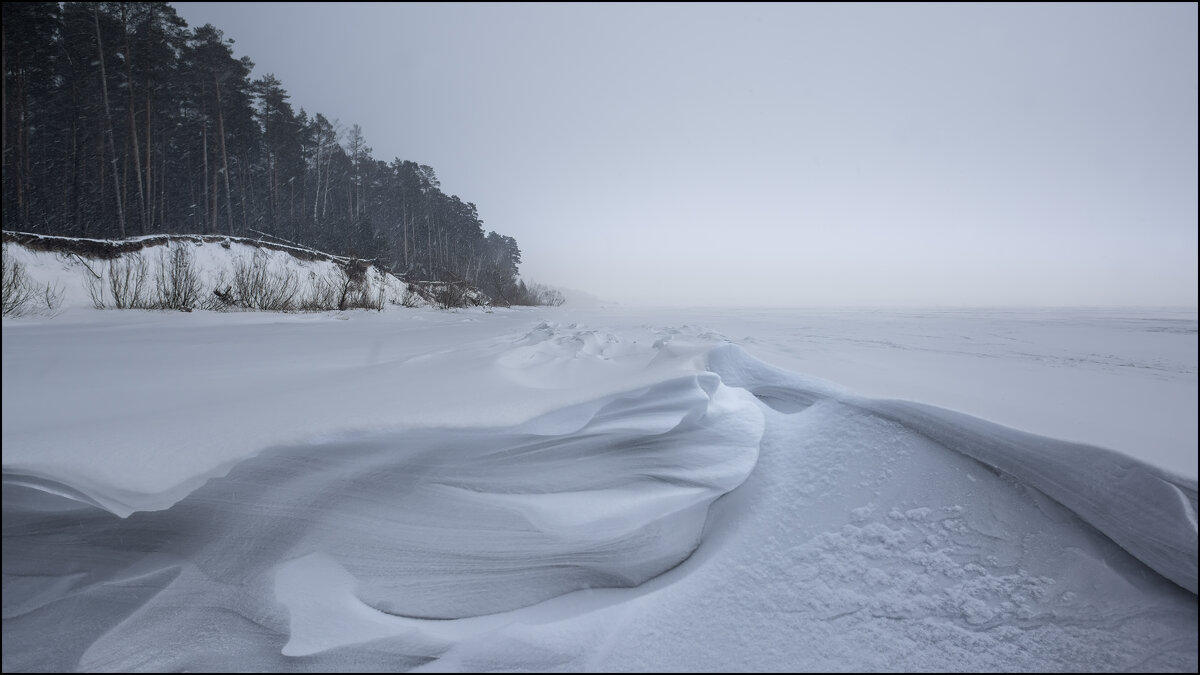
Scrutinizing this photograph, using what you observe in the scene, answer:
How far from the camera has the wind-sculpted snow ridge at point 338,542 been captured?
739 millimetres

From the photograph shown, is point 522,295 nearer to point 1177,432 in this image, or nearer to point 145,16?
point 145,16

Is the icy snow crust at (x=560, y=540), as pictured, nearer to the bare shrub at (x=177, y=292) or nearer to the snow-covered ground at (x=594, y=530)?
the snow-covered ground at (x=594, y=530)

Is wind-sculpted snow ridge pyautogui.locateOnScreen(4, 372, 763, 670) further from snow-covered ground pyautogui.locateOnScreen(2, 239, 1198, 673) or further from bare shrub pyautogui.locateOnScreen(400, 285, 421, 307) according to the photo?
bare shrub pyautogui.locateOnScreen(400, 285, 421, 307)

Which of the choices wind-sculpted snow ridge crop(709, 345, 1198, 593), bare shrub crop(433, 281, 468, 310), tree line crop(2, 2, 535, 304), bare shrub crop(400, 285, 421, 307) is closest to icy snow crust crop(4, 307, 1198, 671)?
wind-sculpted snow ridge crop(709, 345, 1198, 593)

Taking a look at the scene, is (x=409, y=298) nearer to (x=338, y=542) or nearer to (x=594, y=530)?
(x=338, y=542)

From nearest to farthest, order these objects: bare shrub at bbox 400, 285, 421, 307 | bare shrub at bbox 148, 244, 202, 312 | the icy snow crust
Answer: the icy snow crust → bare shrub at bbox 148, 244, 202, 312 → bare shrub at bbox 400, 285, 421, 307

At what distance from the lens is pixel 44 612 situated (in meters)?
0.74

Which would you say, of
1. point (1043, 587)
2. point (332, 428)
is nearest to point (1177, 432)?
point (1043, 587)

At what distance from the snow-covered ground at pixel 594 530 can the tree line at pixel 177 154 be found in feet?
37.2

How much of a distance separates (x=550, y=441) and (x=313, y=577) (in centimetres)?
57

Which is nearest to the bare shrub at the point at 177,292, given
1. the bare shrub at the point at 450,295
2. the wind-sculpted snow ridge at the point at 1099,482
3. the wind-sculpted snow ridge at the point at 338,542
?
the bare shrub at the point at 450,295

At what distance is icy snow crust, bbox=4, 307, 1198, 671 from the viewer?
2.18ft

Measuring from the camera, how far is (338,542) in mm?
877

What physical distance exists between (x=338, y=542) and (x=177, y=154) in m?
28.2
